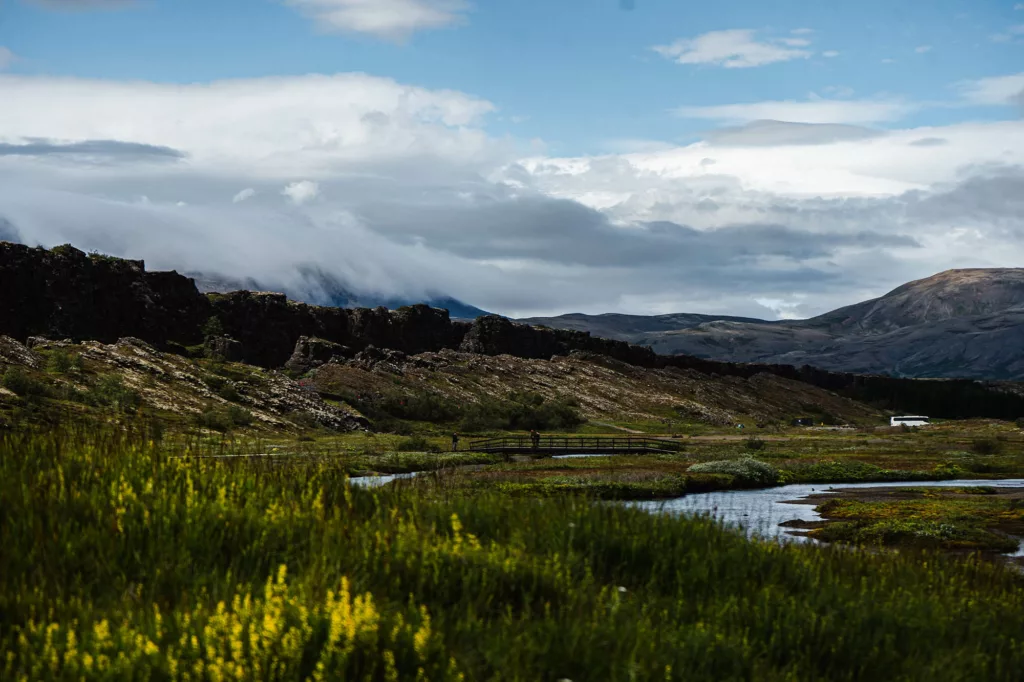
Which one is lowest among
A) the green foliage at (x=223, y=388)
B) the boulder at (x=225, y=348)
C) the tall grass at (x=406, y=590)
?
the green foliage at (x=223, y=388)

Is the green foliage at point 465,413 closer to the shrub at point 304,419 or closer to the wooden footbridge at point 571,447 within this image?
the shrub at point 304,419

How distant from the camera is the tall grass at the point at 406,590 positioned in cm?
876

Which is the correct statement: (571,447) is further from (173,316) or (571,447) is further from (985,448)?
(173,316)

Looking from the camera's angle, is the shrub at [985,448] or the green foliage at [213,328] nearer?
the shrub at [985,448]

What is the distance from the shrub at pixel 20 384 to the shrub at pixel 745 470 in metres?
47.5

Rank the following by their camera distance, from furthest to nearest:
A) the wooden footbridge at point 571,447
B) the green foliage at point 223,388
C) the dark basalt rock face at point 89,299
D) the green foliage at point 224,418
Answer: the dark basalt rock face at point 89,299 < the green foliage at point 223,388 < the wooden footbridge at point 571,447 < the green foliage at point 224,418

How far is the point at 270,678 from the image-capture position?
27.1 feet

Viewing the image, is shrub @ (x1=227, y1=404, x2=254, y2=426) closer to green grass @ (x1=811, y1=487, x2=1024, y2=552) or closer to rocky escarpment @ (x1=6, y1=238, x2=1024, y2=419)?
rocky escarpment @ (x1=6, y1=238, x2=1024, y2=419)

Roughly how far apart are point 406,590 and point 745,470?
54.1 m

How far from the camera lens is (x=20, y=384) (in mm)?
68750

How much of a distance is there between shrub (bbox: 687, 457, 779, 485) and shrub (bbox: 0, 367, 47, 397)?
47486mm

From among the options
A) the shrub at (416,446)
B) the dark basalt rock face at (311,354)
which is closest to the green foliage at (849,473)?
the shrub at (416,446)

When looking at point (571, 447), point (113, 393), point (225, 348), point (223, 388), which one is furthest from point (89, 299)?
point (571, 447)

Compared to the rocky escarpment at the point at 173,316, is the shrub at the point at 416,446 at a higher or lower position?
lower
